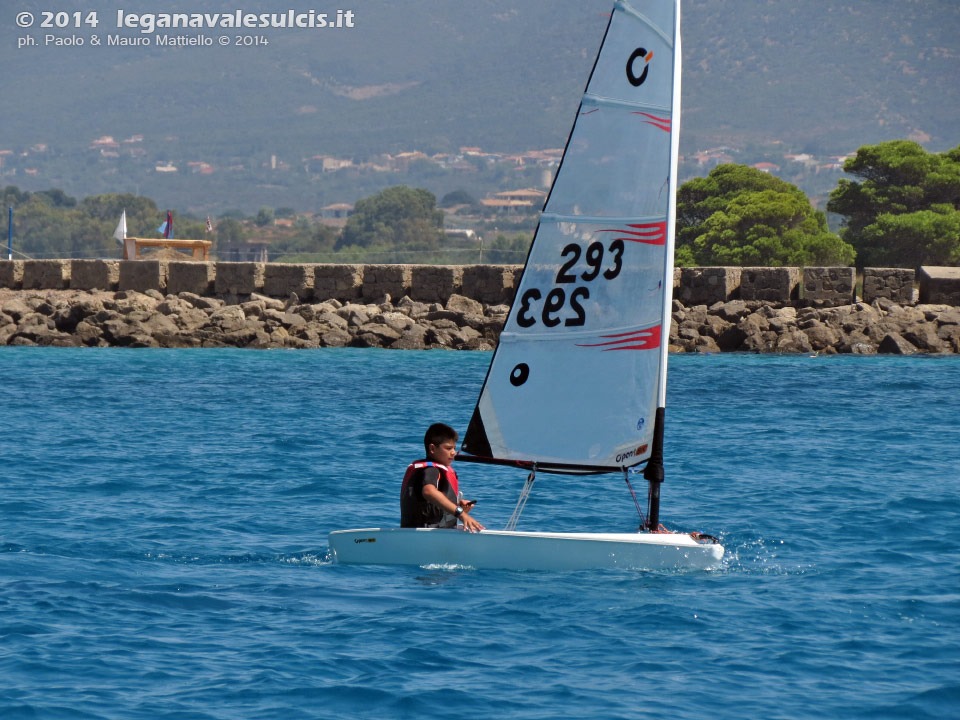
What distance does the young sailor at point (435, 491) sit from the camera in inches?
367

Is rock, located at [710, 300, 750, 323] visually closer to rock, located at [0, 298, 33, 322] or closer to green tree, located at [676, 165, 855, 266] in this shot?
green tree, located at [676, 165, 855, 266]

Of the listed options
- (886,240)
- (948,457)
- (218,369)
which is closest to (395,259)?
(886,240)

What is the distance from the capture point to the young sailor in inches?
367

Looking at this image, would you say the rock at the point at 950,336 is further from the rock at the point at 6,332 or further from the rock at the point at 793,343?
the rock at the point at 6,332

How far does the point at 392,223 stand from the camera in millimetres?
181250

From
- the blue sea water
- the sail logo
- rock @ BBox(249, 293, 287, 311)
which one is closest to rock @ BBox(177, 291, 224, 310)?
rock @ BBox(249, 293, 287, 311)

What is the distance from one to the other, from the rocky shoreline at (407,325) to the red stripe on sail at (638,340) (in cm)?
2038

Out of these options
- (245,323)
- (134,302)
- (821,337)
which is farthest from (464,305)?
(821,337)

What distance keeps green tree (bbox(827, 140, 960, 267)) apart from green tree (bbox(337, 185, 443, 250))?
123543mm

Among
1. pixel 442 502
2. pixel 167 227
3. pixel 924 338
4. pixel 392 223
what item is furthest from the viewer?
pixel 392 223

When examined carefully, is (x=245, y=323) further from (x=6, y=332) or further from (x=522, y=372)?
(x=522, y=372)

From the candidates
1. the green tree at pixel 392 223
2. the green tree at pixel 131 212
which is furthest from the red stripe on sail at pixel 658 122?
the green tree at pixel 131 212

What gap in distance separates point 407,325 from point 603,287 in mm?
21199

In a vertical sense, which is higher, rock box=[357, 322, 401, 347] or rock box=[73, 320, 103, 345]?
rock box=[357, 322, 401, 347]
